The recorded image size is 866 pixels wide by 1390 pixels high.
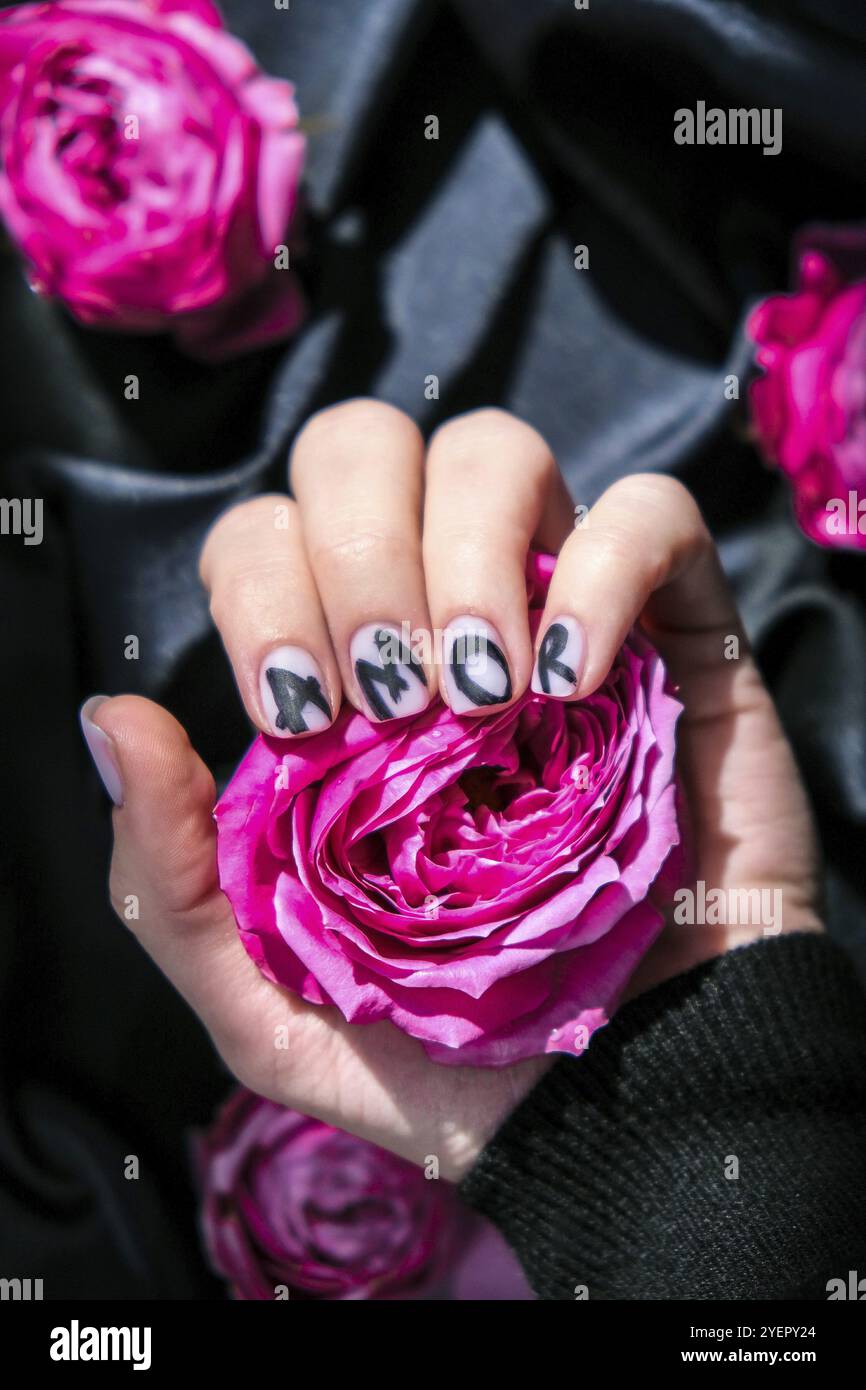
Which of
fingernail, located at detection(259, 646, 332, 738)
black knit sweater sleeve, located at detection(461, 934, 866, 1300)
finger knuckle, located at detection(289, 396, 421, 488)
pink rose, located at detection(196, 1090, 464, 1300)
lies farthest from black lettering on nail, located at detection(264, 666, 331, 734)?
pink rose, located at detection(196, 1090, 464, 1300)

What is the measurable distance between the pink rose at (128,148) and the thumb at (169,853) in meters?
0.30

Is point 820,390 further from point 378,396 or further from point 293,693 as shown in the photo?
point 293,693

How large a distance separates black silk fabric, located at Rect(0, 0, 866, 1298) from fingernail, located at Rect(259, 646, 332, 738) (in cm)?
30

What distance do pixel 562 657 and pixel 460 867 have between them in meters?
0.10

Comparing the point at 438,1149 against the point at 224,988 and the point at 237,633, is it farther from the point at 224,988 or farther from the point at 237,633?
the point at 237,633

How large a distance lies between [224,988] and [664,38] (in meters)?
0.66

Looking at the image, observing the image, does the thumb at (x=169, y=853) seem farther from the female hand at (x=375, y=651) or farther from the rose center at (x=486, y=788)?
the rose center at (x=486, y=788)

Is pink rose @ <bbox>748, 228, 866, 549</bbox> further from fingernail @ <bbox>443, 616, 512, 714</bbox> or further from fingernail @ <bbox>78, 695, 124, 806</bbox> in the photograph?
fingernail @ <bbox>78, 695, 124, 806</bbox>

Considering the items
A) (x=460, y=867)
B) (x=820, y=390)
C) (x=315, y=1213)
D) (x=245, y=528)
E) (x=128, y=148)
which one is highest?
(x=128, y=148)

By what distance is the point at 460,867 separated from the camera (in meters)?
0.46

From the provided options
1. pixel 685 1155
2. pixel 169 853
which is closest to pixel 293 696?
pixel 169 853

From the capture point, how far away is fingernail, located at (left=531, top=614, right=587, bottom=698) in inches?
19.1
